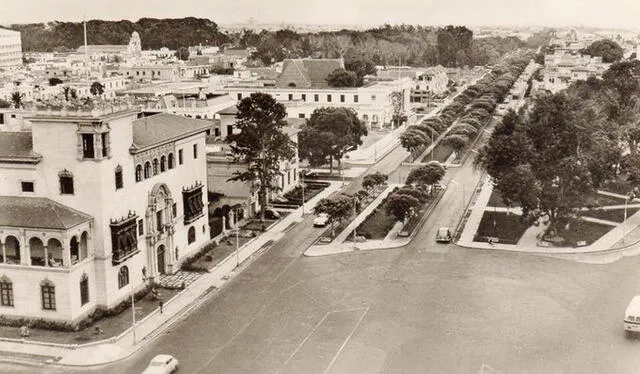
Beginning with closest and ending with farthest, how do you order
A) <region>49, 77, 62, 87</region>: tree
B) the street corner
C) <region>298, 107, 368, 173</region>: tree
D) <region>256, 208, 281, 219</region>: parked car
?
1. the street corner
2. <region>256, 208, 281, 219</region>: parked car
3. <region>298, 107, 368, 173</region>: tree
4. <region>49, 77, 62, 87</region>: tree

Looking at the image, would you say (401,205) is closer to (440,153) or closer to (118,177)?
(118,177)

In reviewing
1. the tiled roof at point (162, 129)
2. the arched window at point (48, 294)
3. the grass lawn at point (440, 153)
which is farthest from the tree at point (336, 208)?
the grass lawn at point (440, 153)

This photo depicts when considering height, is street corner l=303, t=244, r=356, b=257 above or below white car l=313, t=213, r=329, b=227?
below

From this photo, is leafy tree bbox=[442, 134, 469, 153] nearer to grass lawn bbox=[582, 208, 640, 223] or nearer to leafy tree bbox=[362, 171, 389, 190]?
leafy tree bbox=[362, 171, 389, 190]

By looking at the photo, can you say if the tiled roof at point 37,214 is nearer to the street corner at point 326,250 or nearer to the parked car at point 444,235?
the street corner at point 326,250

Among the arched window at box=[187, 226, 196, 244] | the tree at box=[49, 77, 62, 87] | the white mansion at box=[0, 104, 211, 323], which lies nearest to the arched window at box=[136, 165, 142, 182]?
the white mansion at box=[0, 104, 211, 323]

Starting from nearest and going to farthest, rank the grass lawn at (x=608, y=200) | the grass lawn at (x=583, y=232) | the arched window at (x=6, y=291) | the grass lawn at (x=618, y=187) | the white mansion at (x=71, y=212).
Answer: the white mansion at (x=71, y=212) → the arched window at (x=6, y=291) → the grass lawn at (x=583, y=232) → the grass lawn at (x=608, y=200) → the grass lawn at (x=618, y=187)

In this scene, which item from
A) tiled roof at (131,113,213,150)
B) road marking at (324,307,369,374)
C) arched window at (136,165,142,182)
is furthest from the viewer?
tiled roof at (131,113,213,150)

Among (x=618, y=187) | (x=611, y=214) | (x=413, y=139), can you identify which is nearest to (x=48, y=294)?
(x=611, y=214)
